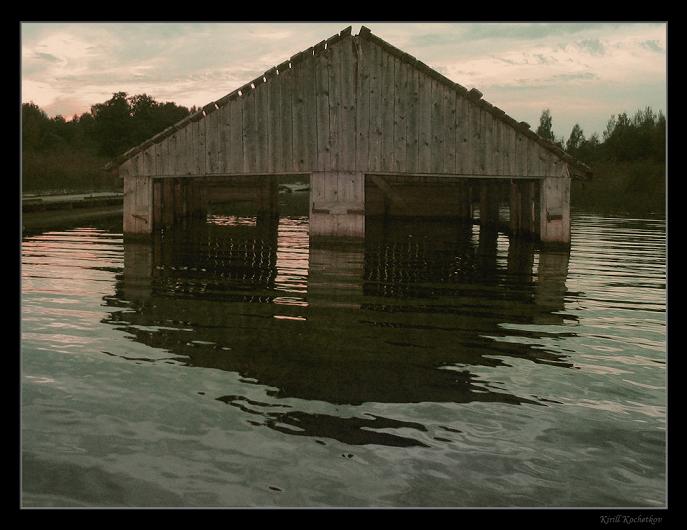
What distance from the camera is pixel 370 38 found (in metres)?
20.4

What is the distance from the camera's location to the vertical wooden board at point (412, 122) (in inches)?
811

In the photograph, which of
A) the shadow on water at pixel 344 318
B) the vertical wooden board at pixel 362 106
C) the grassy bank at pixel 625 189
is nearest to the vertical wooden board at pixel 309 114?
the vertical wooden board at pixel 362 106

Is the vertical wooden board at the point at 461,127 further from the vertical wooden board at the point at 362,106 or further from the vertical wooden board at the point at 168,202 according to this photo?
the vertical wooden board at the point at 168,202

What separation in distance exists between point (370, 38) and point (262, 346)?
44.2 ft

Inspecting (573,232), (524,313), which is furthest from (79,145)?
(524,313)

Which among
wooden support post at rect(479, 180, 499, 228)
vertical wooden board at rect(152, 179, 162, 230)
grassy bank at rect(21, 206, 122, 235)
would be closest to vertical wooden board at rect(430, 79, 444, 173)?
vertical wooden board at rect(152, 179, 162, 230)

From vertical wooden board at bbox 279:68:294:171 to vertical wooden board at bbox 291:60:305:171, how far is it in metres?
0.09

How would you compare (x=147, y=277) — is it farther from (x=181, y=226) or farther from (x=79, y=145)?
(x=79, y=145)

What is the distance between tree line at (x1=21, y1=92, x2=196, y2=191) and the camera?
145 ft

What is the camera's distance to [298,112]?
68.2ft

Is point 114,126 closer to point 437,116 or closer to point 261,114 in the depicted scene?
point 261,114

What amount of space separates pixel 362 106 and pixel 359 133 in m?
0.75

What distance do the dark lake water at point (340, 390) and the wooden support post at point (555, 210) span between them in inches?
220

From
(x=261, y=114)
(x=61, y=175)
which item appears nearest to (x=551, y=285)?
(x=261, y=114)
